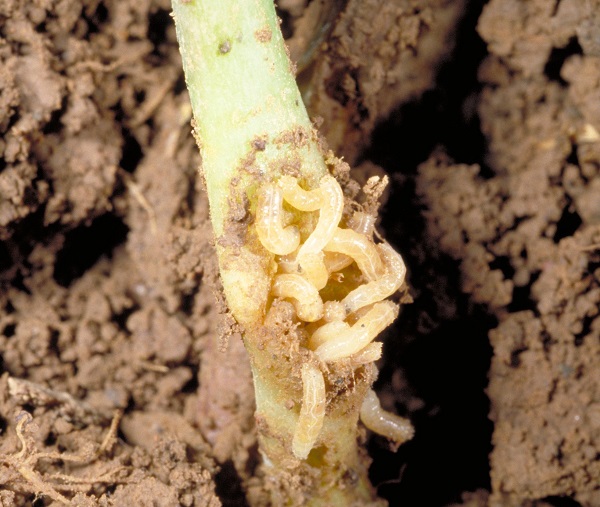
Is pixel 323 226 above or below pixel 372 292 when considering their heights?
above

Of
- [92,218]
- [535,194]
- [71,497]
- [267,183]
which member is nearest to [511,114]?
[535,194]

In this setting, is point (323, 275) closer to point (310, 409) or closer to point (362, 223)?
point (362, 223)

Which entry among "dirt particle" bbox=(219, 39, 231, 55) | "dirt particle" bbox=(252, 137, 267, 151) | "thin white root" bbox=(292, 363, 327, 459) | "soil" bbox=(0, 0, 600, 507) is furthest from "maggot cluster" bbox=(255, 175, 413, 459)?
"soil" bbox=(0, 0, 600, 507)

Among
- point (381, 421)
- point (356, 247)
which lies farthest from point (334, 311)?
point (381, 421)

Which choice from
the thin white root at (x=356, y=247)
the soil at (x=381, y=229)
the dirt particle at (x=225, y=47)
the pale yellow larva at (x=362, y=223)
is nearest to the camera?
the dirt particle at (x=225, y=47)

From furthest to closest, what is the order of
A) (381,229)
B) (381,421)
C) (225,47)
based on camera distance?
(381,229) < (381,421) < (225,47)

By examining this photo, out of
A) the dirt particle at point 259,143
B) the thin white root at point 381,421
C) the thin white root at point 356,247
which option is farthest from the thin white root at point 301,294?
the thin white root at point 381,421

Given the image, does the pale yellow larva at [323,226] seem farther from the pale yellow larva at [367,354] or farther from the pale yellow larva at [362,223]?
the pale yellow larva at [367,354]
